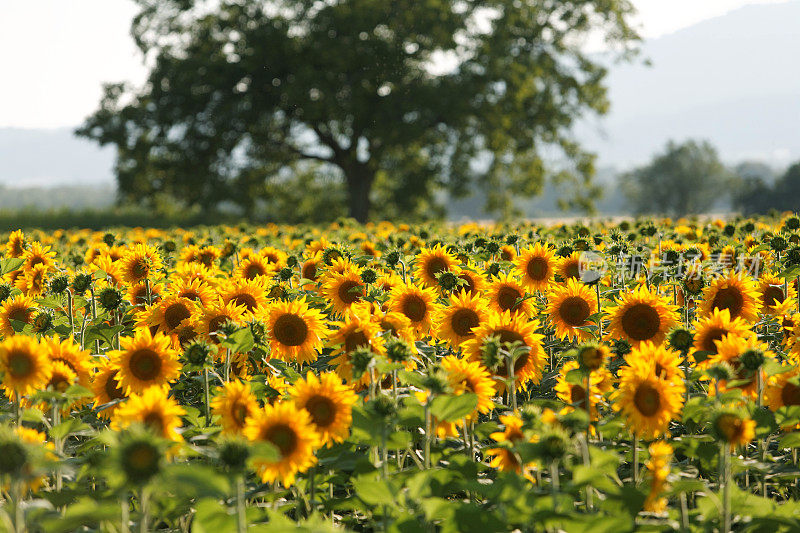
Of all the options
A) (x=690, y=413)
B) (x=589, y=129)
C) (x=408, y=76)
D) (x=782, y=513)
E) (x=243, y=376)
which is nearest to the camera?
(x=782, y=513)

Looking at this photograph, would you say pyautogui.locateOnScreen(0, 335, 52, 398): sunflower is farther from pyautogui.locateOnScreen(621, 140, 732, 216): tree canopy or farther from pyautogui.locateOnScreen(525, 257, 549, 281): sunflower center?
pyautogui.locateOnScreen(621, 140, 732, 216): tree canopy

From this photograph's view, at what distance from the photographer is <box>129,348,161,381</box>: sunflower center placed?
3.28 meters

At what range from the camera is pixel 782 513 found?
2.35 metres

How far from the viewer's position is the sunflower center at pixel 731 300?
425cm

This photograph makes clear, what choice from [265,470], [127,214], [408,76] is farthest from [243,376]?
[127,214]

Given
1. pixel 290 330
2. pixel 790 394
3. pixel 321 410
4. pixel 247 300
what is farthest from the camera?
pixel 247 300

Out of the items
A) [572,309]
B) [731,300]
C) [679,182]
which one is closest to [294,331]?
[572,309]

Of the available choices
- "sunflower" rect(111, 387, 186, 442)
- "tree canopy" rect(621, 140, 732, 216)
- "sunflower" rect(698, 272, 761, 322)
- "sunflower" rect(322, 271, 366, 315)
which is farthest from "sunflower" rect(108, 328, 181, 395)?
"tree canopy" rect(621, 140, 732, 216)

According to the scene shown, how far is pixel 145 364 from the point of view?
3289 millimetres

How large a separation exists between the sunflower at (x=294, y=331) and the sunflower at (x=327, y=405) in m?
1.05

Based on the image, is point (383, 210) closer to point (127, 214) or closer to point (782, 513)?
point (127, 214)

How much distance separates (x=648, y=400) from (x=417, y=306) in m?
1.54

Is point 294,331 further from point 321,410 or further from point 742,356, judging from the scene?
point 742,356

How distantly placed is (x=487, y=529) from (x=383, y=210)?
1345 inches
